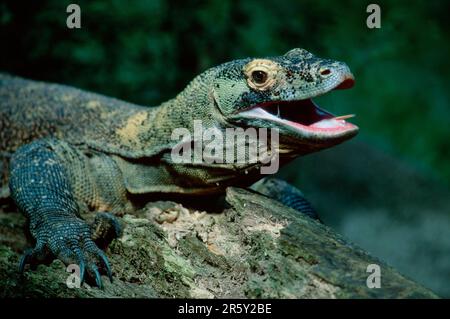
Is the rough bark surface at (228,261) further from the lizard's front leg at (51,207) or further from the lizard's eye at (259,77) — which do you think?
the lizard's eye at (259,77)

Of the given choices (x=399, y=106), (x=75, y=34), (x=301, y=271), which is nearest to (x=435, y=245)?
(x=301, y=271)

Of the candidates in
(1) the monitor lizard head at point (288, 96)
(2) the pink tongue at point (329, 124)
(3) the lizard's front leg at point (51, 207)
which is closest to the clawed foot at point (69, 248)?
(3) the lizard's front leg at point (51, 207)

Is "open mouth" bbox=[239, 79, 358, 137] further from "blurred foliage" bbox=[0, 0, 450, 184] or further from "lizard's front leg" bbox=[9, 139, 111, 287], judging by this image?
"blurred foliage" bbox=[0, 0, 450, 184]

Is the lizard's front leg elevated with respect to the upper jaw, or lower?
lower

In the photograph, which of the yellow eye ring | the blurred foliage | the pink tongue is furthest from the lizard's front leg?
the blurred foliage

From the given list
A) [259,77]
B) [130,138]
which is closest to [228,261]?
[259,77]

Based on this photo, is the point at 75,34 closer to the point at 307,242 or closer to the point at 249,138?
the point at 249,138
